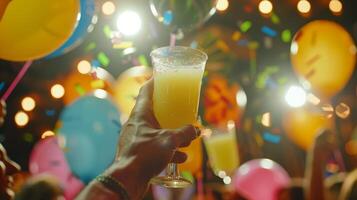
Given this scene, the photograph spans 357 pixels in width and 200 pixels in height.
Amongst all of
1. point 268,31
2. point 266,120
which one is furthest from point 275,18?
point 266,120

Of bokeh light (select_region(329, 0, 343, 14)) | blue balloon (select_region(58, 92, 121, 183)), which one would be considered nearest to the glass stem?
blue balloon (select_region(58, 92, 121, 183))

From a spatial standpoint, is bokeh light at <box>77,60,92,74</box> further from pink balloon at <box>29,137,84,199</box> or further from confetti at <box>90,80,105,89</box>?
pink balloon at <box>29,137,84,199</box>

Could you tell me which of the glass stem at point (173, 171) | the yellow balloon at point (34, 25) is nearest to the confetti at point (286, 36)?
the yellow balloon at point (34, 25)

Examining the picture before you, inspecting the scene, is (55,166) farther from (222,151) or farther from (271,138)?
(271,138)

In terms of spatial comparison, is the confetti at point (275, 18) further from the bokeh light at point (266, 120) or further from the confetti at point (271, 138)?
the confetti at point (271, 138)

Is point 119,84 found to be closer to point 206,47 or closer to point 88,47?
point 206,47

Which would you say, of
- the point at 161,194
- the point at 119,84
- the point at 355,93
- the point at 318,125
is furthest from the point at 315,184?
the point at 355,93

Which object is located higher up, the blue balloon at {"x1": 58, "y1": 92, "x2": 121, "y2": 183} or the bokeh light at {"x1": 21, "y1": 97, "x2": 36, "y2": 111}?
the bokeh light at {"x1": 21, "y1": 97, "x2": 36, "y2": 111}
